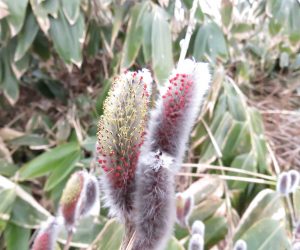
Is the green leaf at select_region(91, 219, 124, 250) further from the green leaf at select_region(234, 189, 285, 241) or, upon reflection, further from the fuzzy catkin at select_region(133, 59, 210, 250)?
the fuzzy catkin at select_region(133, 59, 210, 250)

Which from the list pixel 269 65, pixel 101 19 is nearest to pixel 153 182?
pixel 101 19

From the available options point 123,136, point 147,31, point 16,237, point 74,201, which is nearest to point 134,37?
point 147,31

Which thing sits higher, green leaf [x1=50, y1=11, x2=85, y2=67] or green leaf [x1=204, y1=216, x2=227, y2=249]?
green leaf [x1=50, y1=11, x2=85, y2=67]

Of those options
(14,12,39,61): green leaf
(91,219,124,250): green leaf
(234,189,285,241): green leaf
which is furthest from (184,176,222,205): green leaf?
(14,12,39,61): green leaf

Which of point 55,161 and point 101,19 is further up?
point 101,19

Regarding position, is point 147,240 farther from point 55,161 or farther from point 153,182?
point 55,161

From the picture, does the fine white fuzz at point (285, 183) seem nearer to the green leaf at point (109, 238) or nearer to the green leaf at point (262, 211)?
the green leaf at point (262, 211)
